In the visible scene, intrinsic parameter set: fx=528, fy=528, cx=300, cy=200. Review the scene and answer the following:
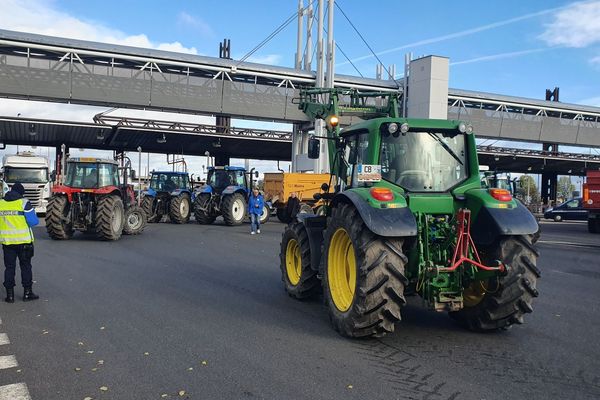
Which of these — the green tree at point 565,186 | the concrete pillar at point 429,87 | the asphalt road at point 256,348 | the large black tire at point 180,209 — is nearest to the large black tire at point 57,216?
the asphalt road at point 256,348

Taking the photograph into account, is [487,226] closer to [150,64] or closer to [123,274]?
[123,274]

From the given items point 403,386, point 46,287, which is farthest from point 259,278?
point 403,386

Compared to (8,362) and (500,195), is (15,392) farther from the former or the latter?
(500,195)

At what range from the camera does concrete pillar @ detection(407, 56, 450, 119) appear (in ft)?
102

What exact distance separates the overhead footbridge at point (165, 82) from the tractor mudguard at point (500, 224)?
26.8 meters

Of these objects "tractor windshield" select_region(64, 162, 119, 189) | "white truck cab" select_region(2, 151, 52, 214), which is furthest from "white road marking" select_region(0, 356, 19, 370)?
"white truck cab" select_region(2, 151, 52, 214)

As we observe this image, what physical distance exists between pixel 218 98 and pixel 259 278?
918 inches

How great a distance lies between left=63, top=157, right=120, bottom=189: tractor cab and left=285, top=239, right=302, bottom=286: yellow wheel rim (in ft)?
33.5

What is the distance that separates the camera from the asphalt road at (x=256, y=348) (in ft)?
14.8

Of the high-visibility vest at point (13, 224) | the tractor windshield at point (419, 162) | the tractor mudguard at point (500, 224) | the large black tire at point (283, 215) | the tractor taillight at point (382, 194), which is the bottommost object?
the large black tire at point (283, 215)

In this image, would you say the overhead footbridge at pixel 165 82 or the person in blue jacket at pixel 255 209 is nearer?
the person in blue jacket at pixel 255 209

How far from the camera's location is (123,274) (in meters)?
10.2

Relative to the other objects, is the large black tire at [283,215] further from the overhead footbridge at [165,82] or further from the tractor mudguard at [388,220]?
the tractor mudguard at [388,220]

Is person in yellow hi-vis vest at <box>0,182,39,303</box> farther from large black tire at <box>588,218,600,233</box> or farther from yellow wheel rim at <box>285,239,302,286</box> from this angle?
large black tire at <box>588,218,600,233</box>
